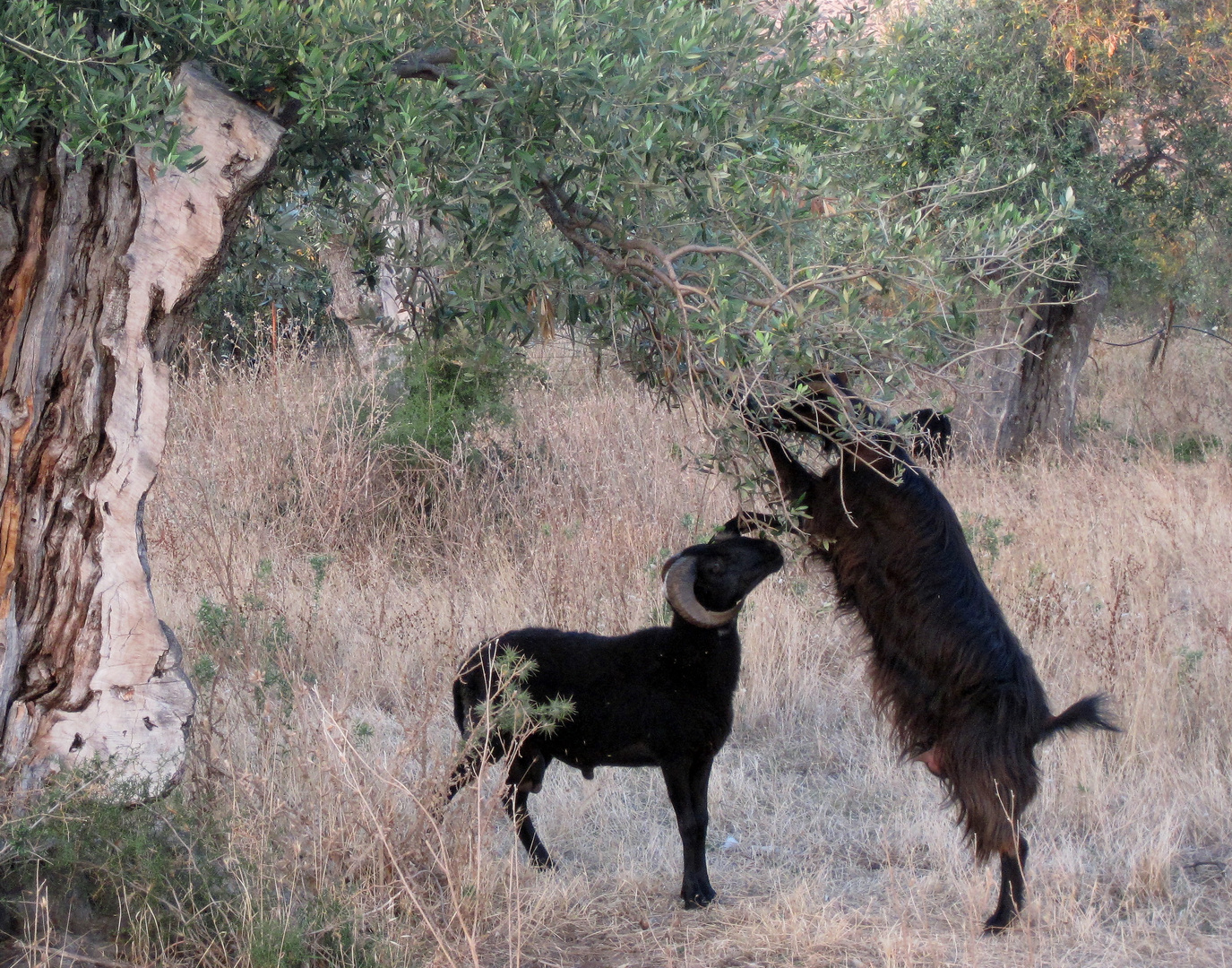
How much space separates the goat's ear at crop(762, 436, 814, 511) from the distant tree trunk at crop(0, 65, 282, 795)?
2.05 metres

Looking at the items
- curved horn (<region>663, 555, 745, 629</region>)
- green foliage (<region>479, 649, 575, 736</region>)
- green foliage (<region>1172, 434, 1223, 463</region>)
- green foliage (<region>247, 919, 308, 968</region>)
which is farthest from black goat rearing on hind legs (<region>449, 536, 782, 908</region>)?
green foliage (<region>1172, 434, 1223, 463</region>)

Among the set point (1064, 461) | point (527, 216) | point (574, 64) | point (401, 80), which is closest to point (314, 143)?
point (401, 80)

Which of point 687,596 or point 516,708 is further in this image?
point 687,596

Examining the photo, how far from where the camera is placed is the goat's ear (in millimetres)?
4188

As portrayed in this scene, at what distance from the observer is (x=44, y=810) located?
3.24m

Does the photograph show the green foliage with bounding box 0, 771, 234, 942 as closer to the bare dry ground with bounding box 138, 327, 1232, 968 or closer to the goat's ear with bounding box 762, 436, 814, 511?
the bare dry ground with bounding box 138, 327, 1232, 968

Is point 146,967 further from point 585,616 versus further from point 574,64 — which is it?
point 585,616

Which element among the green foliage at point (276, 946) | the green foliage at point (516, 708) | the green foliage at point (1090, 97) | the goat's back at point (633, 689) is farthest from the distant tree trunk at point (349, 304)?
the green foliage at point (1090, 97)

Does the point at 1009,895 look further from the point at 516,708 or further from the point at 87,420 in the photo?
the point at 87,420

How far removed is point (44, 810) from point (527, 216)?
7.78ft

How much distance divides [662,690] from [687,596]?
0.40 m

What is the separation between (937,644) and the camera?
410 centimetres

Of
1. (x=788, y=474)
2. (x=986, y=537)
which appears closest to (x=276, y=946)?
(x=788, y=474)

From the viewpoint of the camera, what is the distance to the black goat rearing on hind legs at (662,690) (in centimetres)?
425
